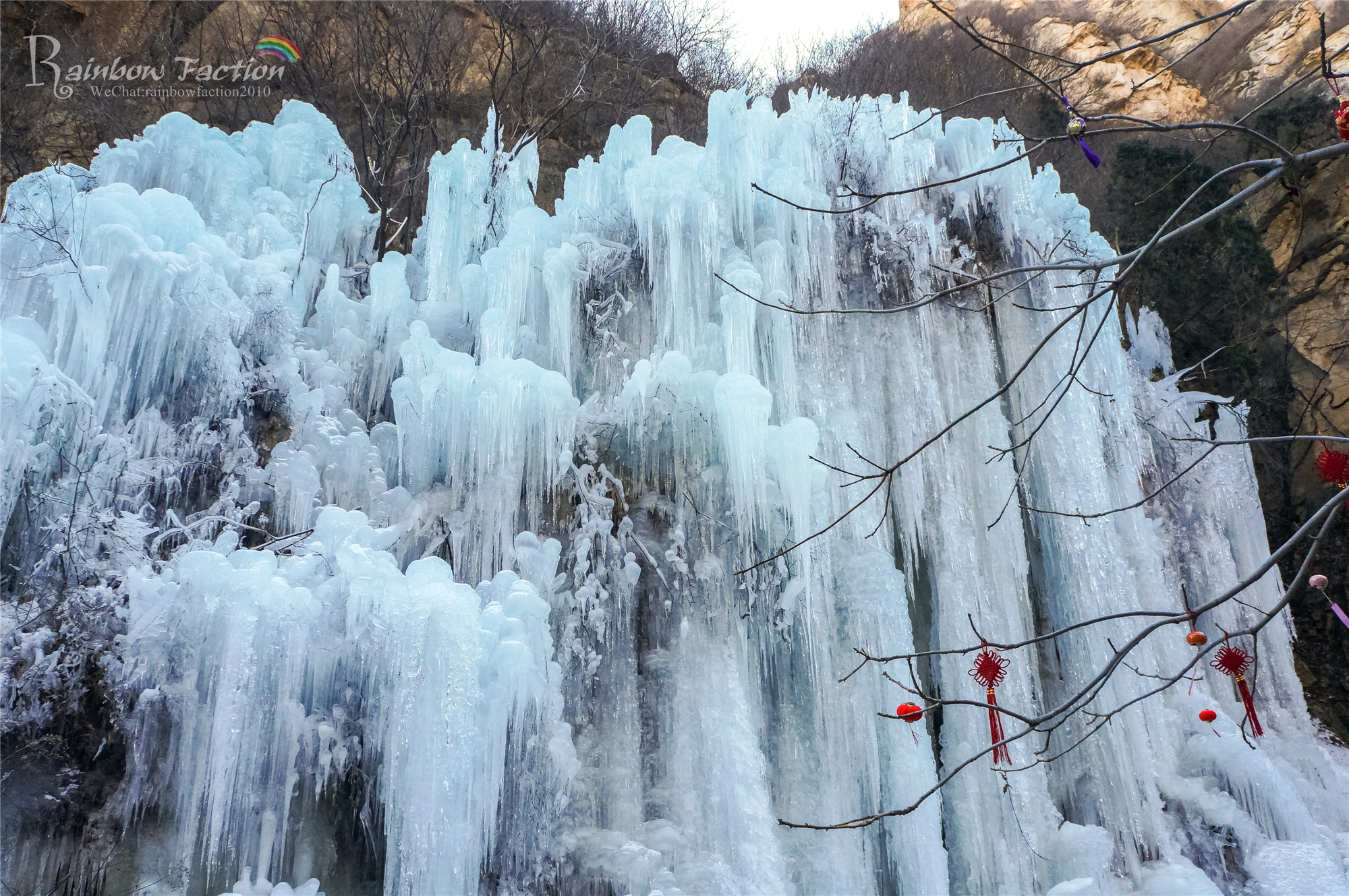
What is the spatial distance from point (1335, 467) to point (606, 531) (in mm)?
4149

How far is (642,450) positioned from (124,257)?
333 cm

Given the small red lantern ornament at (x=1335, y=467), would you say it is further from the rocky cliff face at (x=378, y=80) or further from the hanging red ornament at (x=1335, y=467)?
the rocky cliff face at (x=378, y=80)

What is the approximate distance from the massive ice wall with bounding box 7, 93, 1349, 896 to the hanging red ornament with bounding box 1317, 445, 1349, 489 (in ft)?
5.06

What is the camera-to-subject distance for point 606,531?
5754 millimetres

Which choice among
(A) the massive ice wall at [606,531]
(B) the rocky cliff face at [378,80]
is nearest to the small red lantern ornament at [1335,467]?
(A) the massive ice wall at [606,531]

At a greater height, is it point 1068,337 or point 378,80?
point 378,80

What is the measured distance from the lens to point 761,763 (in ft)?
16.9

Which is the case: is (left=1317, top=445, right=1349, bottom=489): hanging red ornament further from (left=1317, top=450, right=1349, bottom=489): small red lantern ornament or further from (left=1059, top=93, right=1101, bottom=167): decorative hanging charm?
(left=1059, top=93, right=1101, bottom=167): decorative hanging charm

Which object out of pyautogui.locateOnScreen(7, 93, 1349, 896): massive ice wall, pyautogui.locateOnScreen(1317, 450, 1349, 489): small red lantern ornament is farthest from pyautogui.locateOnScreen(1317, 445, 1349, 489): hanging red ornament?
pyautogui.locateOnScreen(7, 93, 1349, 896): massive ice wall

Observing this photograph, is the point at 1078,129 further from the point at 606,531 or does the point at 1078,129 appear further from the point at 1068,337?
the point at 1068,337

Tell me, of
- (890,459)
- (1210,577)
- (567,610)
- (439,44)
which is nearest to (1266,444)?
(1210,577)

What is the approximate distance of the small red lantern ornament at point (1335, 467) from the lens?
224cm

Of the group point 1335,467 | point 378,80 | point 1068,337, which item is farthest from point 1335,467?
point 378,80

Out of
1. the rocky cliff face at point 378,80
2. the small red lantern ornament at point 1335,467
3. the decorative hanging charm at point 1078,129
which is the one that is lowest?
the small red lantern ornament at point 1335,467
